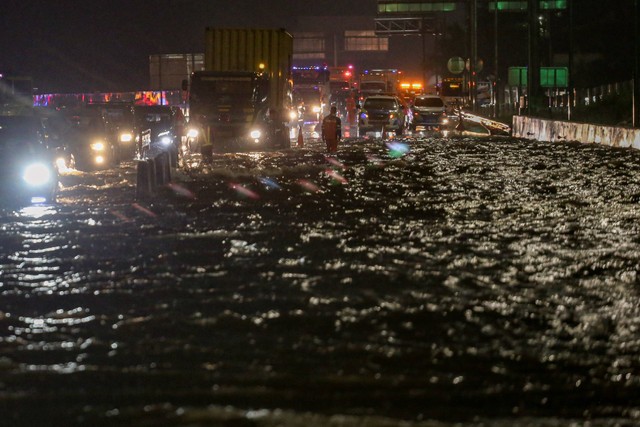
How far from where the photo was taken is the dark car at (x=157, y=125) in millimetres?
37812

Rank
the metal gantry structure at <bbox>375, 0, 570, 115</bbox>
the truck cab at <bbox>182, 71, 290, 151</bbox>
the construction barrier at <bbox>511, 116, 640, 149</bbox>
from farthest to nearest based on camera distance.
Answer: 1. the metal gantry structure at <bbox>375, 0, 570, 115</bbox>
2. the truck cab at <bbox>182, 71, 290, 151</bbox>
3. the construction barrier at <bbox>511, 116, 640, 149</bbox>

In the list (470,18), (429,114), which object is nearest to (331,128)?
(429,114)

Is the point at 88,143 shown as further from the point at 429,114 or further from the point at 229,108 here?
the point at 429,114

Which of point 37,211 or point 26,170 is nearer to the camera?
point 37,211

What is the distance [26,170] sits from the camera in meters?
22.4

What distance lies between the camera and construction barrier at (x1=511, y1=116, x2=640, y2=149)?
37.5 metres

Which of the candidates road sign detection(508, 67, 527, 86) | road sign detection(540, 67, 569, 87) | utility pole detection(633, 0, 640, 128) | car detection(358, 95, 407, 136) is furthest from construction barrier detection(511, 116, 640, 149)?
road sign detection(508, 67, 527, 86)

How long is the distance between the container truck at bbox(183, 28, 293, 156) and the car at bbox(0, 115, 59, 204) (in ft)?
55.3

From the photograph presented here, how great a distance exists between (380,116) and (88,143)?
23.5m

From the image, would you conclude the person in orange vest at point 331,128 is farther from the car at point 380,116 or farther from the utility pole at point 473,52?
the utility pole at point 473,52

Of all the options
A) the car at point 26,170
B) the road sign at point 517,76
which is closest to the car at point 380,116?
the road sign at point 517,76

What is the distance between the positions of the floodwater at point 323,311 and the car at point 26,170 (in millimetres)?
1042

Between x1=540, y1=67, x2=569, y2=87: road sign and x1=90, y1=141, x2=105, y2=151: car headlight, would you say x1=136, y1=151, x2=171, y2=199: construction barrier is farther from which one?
x1=540, y1=67, x2=569, y2=87: road sign

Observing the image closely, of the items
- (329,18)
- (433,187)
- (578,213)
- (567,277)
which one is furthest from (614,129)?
(329,18)
